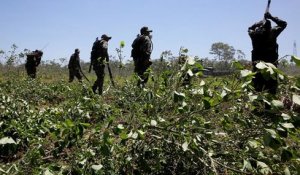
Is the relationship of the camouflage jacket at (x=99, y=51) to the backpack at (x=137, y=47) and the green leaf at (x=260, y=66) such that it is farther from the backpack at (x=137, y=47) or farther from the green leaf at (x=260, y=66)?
the green leaf at (x=260, y=66)

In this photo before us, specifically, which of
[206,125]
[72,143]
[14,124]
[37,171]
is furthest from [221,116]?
[14,124]

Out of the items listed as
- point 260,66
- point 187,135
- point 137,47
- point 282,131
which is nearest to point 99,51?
point 137,47

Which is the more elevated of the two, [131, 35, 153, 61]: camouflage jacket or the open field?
[131, 35, 153, 61]: camouflage jacket

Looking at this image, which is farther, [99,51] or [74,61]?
[74,61]

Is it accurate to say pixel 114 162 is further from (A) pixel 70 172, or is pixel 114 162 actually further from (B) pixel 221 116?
(B) pixel 221 116

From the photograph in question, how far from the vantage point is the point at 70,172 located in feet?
7.55

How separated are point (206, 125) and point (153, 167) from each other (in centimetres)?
68

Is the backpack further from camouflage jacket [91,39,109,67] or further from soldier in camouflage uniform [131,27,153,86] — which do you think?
camouflage jacket [91,39,109,67]

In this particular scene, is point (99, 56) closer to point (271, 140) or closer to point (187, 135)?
point (187, 135)

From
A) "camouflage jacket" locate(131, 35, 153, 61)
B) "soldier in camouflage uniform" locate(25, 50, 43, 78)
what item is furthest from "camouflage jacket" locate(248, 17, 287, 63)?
Result: "soldier in camouflage uniform" locate(25, 50, 43, 78)

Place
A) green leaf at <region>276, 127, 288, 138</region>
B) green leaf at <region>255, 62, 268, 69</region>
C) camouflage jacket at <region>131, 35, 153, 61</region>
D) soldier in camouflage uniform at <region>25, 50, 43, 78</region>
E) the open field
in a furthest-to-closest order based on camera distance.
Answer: soldier in camouflage uniform at <region>25, 50, 43, 78</region> < camouflage jacket at <region>131, 35, 153, 61</region> < the open field < green leaf at <region>276, 127, 288, 138</region> < green leaf at <region>255, 62, 268, 69</region>

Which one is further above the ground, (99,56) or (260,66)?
(99,56)

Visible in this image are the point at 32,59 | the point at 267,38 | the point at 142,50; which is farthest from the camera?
the point at 32,59

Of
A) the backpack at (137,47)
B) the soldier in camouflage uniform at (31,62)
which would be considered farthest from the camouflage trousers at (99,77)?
the soldier in camouflage uniform at (31,62)
